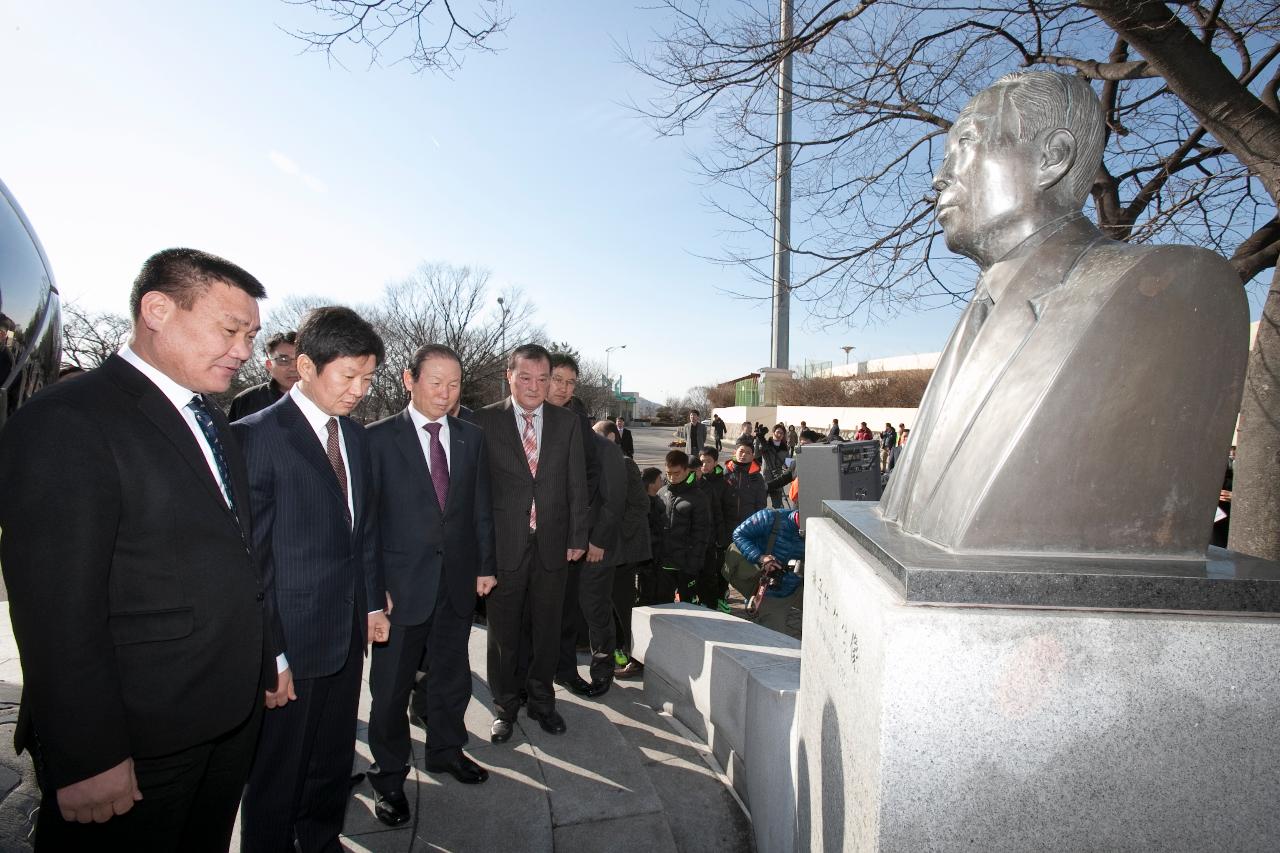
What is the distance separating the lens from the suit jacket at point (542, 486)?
3.72m

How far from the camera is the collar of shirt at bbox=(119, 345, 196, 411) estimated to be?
175 centimetres

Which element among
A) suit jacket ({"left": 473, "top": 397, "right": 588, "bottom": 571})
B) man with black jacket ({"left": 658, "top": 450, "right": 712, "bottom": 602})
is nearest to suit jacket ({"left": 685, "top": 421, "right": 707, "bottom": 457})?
man with black jacket ({"left": 658, "top": 450, "right": 712, "bottom": 602})

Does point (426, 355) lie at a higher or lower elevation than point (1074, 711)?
higher

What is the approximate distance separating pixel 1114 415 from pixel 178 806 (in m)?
2.71

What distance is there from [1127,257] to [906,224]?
4.65 metres

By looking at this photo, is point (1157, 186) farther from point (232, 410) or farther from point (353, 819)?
point (232, 410)

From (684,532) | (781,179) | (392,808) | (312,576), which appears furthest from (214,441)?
(781,179)

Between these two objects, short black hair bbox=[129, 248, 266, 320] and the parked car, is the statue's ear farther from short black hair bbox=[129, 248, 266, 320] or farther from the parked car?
the parked car

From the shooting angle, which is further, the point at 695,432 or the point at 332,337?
the point at 695,432

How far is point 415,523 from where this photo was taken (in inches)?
119

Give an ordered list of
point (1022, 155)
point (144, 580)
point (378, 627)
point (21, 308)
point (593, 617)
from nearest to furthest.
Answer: point (144, 580) < point (1022, 155) < point (378, 627) < point (21, 308) < point (593, 617)

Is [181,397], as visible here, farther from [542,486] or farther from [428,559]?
[542,486]

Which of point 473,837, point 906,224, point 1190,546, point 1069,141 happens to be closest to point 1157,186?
point 906,224

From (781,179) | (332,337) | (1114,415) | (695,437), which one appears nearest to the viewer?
(1114,415)
